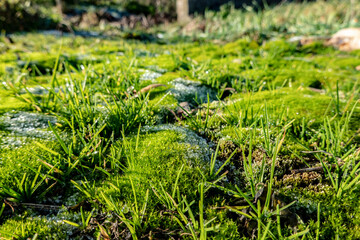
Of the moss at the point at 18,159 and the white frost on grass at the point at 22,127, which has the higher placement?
the white frost on grass at the point at 22,127

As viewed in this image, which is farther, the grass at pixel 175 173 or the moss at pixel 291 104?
the moss at pixel 291 104

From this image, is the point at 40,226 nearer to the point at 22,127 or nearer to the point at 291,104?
the point at 22,127

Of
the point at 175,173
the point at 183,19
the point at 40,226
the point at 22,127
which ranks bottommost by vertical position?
the point at 40,226

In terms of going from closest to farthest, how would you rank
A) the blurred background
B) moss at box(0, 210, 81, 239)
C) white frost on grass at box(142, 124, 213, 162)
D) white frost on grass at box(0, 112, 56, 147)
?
moss at box(0, 210, 81, 239) → white frost on grass at box(142, 124, 213, 162) → white frost on grass at box(0, 112, 56, 147) → the blurred background

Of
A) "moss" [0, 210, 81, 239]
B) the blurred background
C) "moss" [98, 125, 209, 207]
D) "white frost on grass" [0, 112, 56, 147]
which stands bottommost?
"moss" [0, 210, 81, 239]

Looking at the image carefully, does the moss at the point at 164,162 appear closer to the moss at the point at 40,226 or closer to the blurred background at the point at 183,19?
the moss at the point at 40,226

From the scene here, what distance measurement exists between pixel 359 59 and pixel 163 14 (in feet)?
41.5

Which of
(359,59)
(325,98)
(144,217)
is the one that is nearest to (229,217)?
(144,217)

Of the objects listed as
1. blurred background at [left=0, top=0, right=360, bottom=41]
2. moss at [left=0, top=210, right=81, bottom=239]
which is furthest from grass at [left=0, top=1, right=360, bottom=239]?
blurred background at [left=0, top=0, right=360, bottom=41]

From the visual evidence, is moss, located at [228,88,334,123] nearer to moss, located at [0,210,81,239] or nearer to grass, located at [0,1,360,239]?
grass, located at [0,1,360,239]

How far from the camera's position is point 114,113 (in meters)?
2.35

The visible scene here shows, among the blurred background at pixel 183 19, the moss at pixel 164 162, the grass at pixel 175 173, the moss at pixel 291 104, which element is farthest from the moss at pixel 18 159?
the blurred background at pixel 183 19

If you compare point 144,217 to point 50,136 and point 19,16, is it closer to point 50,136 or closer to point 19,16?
→ point 50,136

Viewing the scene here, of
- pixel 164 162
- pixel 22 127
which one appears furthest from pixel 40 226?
pixel 22 127
